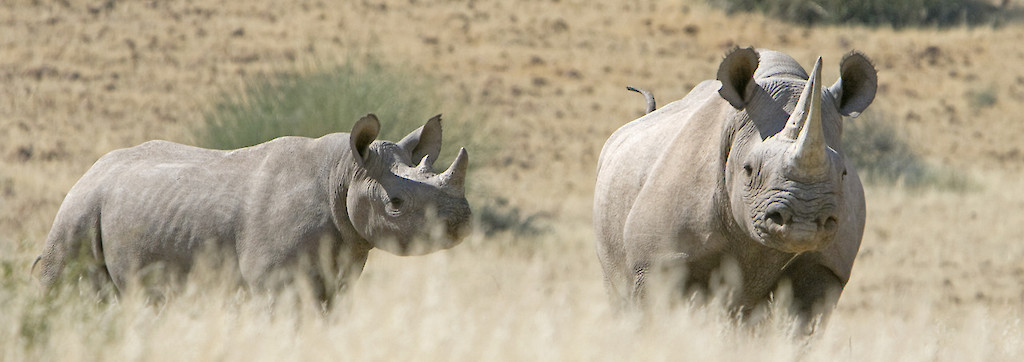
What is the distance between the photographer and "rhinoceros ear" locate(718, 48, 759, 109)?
17.6 feet

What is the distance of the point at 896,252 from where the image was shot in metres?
16.5

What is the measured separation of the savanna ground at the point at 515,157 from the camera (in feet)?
16.3

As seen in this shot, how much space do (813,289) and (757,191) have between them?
847 millimetres

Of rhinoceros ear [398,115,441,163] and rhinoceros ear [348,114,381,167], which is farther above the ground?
rhinoceros ear [348,114,381,167]

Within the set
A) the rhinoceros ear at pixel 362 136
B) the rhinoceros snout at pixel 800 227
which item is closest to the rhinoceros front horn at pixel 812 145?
the rhinoceros snout at pixel 800 227

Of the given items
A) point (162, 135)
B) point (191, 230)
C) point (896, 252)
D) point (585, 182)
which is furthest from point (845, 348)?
point (162, 135)

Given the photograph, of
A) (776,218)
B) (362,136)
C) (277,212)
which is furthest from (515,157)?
(776,218)

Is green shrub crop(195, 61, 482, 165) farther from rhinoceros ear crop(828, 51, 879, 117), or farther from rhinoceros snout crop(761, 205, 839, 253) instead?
rhinoceros snout crop(761, 205, 839, 253)

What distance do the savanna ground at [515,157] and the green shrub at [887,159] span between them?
0.33 metres

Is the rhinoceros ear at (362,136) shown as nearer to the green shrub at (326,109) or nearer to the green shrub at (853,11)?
the green shrub at (326,109)

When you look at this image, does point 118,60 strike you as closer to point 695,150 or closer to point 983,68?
point 983,68

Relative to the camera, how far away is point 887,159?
26.1 metres

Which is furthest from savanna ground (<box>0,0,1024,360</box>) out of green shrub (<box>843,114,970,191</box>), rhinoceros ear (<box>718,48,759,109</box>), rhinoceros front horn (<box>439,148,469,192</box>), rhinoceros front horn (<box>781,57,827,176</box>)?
rhinoceros ear (<box>718,48,759,109</box>)

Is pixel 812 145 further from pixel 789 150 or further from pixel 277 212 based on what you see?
pixel 277 212
